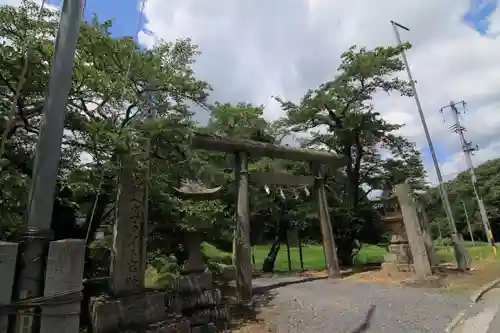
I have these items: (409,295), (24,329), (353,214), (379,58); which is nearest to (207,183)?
(409,295)

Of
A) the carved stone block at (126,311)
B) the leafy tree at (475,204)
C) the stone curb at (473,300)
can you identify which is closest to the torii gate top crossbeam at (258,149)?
the carved stone block at (126,311)

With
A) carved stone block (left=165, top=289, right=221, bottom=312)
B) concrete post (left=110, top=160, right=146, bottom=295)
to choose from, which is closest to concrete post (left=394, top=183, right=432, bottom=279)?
carved stone block (left=165, top=289, right=221, bottom=312)

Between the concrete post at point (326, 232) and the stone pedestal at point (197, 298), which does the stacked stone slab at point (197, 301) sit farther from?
the concrete post at point (326, 232)

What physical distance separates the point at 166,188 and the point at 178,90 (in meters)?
2.70

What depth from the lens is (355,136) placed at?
633 inches

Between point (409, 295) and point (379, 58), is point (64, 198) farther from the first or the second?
point (379, 58)

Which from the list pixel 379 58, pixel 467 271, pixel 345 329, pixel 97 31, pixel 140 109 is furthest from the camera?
pixel 379 58

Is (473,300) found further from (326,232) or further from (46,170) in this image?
(46,170)

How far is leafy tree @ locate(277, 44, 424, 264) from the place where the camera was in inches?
599

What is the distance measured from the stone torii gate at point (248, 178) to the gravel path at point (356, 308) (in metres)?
1.22

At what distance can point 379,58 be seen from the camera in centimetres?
1462

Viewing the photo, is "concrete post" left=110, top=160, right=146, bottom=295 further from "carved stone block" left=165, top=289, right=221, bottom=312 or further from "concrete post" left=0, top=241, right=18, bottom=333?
"concrete post" left=0, top=241, right=18, bottom=333

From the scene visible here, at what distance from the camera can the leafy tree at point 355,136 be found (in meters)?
15.2

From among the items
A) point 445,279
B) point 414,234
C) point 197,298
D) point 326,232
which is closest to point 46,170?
point 197,298
